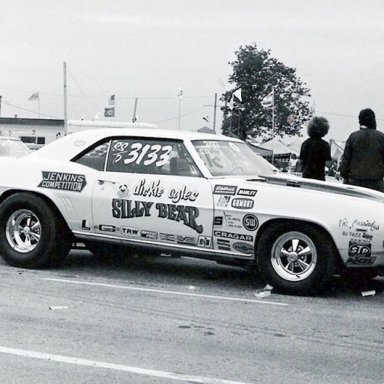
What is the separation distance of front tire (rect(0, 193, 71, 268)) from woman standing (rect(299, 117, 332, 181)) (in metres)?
3.16

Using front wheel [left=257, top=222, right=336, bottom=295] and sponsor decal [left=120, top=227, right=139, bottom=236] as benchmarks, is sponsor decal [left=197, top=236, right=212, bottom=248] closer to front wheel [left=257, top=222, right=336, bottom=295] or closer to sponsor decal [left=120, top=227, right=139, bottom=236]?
front wheel [left=257, top=222, right=336, bottom=295]

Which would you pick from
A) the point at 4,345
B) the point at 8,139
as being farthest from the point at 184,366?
the point at 8,139

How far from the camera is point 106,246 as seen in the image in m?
8.38

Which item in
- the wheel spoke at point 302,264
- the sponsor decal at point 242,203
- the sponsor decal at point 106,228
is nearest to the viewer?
the wheel spoke at point 302,264

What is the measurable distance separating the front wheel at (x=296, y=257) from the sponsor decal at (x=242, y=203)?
0.90ft

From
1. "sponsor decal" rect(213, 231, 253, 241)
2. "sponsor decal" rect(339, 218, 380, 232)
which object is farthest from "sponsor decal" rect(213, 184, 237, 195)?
"sponsor decal" rect(339, 218, 380, 232)

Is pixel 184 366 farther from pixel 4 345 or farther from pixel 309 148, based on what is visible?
pixel 309 148

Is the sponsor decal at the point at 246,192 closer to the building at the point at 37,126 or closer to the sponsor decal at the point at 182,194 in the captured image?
the sponsor decal at the point at 182,194

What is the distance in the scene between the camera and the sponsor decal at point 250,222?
7102mm

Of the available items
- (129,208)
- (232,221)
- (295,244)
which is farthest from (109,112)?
(295,244)

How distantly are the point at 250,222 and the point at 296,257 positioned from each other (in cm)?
51

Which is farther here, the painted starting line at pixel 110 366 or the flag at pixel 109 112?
the flag at pixel 109 112

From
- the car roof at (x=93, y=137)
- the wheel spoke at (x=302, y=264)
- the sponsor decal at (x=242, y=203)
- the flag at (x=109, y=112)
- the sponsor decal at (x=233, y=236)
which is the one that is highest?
the flag at (x=109, y=112)

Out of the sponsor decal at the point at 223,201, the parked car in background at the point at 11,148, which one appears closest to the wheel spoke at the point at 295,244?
the sponsor decal at the point at 223,201
